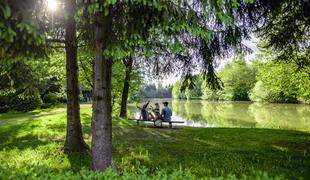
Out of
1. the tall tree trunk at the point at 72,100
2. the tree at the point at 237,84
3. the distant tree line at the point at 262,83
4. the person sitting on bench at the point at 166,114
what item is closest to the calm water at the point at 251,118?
the distant tree line at the point at 262,83

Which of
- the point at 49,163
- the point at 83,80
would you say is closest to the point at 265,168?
the point at 49,163

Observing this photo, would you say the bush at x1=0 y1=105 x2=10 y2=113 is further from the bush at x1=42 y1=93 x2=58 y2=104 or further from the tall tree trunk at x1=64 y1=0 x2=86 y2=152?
the tall tree trunk at x1=64 y1=0 x2=86 y2=152

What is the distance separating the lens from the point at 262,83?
35531 mm

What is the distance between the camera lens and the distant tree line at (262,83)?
1617cm

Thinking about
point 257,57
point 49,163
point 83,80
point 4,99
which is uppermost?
point 257,57

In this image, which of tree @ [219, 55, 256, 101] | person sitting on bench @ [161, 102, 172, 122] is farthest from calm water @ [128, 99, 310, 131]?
tree @ [219, 55, 256, 101]

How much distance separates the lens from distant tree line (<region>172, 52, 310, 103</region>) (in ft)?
53.1

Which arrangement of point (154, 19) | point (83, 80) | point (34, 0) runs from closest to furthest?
point (34, 0), point (154, 19), point (83, 80)

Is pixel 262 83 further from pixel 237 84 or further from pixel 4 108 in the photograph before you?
pixel 4 108

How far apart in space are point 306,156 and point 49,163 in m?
7.16

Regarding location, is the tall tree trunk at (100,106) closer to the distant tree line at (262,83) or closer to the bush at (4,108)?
the distant tree line at (262,83)

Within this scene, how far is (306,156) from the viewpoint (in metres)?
7.62

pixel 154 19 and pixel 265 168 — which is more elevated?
pixel 154 19

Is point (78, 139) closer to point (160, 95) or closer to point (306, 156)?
point (306, 156)
